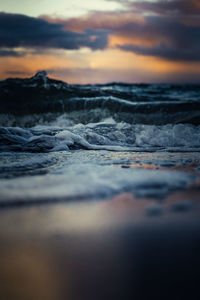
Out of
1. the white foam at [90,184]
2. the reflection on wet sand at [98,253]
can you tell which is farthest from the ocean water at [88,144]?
the reflection on wet sand at [98,253]

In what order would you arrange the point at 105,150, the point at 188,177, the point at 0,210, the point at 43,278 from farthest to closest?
the point at 105,150, the point at 188,177, the point at 0,210, the point at 43,278

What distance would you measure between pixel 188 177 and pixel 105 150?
148cm

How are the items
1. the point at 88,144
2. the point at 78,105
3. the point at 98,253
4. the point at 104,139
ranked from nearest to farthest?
the point at 98,253, the point at 88,144, the point at 104,139, the point at 78,105

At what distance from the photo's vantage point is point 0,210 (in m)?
1.04

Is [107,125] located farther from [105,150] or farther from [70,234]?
[70,234]

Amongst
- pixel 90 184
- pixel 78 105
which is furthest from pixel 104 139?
pixel 78 105

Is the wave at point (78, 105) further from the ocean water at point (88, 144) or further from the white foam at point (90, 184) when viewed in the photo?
the white foam at point (90, 184)

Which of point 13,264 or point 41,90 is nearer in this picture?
point 13,264

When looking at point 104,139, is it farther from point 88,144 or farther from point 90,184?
point 90,184

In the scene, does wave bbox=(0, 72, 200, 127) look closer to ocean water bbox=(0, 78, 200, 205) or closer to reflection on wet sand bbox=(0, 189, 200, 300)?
ocean water bbox=(0, 78, 200, 205)

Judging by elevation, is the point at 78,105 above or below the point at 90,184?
above

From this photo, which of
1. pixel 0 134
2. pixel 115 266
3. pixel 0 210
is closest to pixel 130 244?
pixel 115 266

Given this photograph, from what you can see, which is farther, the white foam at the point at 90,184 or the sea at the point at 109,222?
the white foam at the point at 90,184

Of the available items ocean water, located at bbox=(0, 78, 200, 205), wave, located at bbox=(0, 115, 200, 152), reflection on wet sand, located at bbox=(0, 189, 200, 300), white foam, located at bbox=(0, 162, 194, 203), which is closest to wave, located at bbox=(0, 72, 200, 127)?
ocean water, located at bbox=(0, 78, 200, 205)
